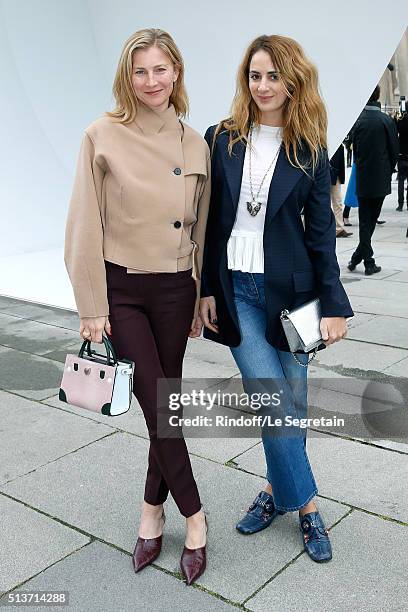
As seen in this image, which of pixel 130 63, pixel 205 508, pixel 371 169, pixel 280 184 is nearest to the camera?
pixel 130 63

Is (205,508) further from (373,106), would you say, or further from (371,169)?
(373,106)

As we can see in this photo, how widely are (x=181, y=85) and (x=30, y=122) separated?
5.40m

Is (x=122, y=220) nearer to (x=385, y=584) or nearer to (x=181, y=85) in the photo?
(x=181, y=85)

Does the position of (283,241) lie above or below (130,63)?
below

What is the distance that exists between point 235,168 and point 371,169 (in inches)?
226

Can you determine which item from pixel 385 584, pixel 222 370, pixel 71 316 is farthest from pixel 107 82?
pixel 385 584

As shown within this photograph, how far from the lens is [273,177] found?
2.74 metres

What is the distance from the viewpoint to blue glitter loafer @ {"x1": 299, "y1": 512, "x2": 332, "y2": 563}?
2910 mm

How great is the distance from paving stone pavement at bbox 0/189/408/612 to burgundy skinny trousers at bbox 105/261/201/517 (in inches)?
14.3

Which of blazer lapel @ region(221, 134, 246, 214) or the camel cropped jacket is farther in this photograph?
blazer lapel @ region(221, 134, 246, 214)

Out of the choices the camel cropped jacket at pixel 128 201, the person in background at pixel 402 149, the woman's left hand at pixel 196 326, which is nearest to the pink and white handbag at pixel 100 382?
the camel cropped jacket at pixel 128 201

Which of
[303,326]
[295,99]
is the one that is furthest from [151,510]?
[295,99]

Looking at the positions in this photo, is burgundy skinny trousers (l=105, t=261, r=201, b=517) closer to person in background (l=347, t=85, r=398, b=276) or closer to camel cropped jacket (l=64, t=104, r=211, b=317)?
camel cropped jacket (l=64, t=104, r=211, b=317)

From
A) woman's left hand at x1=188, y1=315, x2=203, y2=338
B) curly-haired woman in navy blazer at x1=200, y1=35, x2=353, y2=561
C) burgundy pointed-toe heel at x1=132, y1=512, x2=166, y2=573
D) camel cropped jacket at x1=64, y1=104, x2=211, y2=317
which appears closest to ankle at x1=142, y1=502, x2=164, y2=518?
burgundy pointed-toe heel at x1=132, y1=512, x2=166, y2=573
